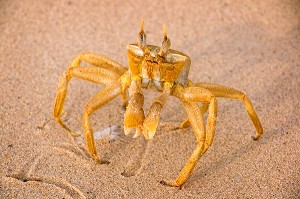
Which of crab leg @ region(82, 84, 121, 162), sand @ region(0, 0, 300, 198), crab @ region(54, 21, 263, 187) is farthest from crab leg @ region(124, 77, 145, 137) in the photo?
Answer: sand @ region(0, 0, 300, 198)

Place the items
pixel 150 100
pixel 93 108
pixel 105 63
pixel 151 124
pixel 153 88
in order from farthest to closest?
pixel 150 100, pixel 105 63, pixel 153 88, pixel 93 108, pixel 151 124

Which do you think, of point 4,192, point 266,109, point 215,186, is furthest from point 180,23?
point 4,192

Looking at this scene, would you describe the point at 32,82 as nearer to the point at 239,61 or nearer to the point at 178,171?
the point at 178,171

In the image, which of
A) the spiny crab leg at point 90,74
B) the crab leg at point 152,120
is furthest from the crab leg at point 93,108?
the crab leg at point 152,120

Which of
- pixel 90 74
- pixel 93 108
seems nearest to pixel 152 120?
pixel 93 108

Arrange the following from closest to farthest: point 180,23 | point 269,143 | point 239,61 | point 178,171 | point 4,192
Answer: point 4,192 → point 178,171 → point 269,143 → point 239,61 → point 180,23

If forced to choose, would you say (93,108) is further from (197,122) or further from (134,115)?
(197,122)
